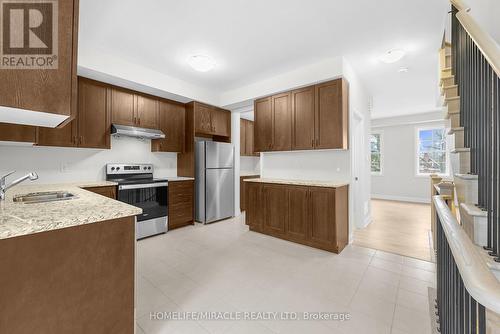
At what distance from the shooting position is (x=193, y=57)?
3.11 metres

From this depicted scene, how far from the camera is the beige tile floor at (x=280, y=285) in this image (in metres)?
1.67

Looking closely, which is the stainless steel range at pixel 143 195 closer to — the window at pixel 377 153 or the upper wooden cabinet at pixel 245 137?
the upper wooden cabinet at pixel 245 137

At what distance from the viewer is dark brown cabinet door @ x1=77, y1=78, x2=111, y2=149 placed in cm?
315

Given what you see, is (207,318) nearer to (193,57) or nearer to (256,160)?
(193,57)

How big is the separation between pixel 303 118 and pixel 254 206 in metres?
1.66

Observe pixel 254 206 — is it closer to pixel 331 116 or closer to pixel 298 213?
pixel 298 213

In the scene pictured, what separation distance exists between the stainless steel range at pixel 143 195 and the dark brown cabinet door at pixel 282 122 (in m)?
2.05

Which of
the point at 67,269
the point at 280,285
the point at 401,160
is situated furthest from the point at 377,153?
the point at 67,269

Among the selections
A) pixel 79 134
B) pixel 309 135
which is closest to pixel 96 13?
pixel 79 134

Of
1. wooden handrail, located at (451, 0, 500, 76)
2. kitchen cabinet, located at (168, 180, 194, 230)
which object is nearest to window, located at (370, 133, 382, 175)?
kitchen cabinet, located at (168, 180, 194, 230)

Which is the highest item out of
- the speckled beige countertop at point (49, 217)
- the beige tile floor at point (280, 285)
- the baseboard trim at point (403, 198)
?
the speckled beige countertop at point (49, 217)

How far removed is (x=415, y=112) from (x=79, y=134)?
804 centimetres

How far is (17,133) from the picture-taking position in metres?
2.34

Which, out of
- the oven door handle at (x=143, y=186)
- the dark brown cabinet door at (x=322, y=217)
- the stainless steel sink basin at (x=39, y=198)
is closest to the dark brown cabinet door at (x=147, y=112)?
the oven door handle at (x=143, y=186)
